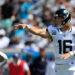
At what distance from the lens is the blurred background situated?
33.5 feet

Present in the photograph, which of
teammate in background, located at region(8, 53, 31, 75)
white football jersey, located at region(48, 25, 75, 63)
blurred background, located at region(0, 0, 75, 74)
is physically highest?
white football jersey, located at region(48, 25, 75, 63)

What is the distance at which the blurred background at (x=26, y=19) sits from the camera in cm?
1021

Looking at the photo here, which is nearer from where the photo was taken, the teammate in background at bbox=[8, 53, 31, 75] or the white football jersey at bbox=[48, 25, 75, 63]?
the white football jersey at bbox=[48, 25, 75, 63]

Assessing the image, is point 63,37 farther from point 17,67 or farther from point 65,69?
point 17,67

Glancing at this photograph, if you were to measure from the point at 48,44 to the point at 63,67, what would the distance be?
15.3 feet

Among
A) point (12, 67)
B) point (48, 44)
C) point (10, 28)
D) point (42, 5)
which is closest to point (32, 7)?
point (42, 5)

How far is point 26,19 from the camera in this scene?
11.4 m

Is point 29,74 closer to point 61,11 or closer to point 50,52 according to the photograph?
point 50,52

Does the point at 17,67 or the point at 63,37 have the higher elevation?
the point at 63,37

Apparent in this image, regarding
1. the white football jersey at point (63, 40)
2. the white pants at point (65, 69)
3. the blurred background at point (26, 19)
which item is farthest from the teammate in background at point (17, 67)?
the white football jersey at point (63, 40)

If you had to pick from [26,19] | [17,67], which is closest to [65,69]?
[17,67]

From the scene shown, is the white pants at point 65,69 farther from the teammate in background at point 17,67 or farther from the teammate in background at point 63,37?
the teammate in background at point 17,67

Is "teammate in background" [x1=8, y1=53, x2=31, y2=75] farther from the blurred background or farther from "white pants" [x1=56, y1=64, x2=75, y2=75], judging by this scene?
"white pants" [x1=56, y1=64, x2=75, y2=75]

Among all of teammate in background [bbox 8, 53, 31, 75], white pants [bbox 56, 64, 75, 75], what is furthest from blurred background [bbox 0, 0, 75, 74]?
white pants [bbox 56, 64, 75, 75]
